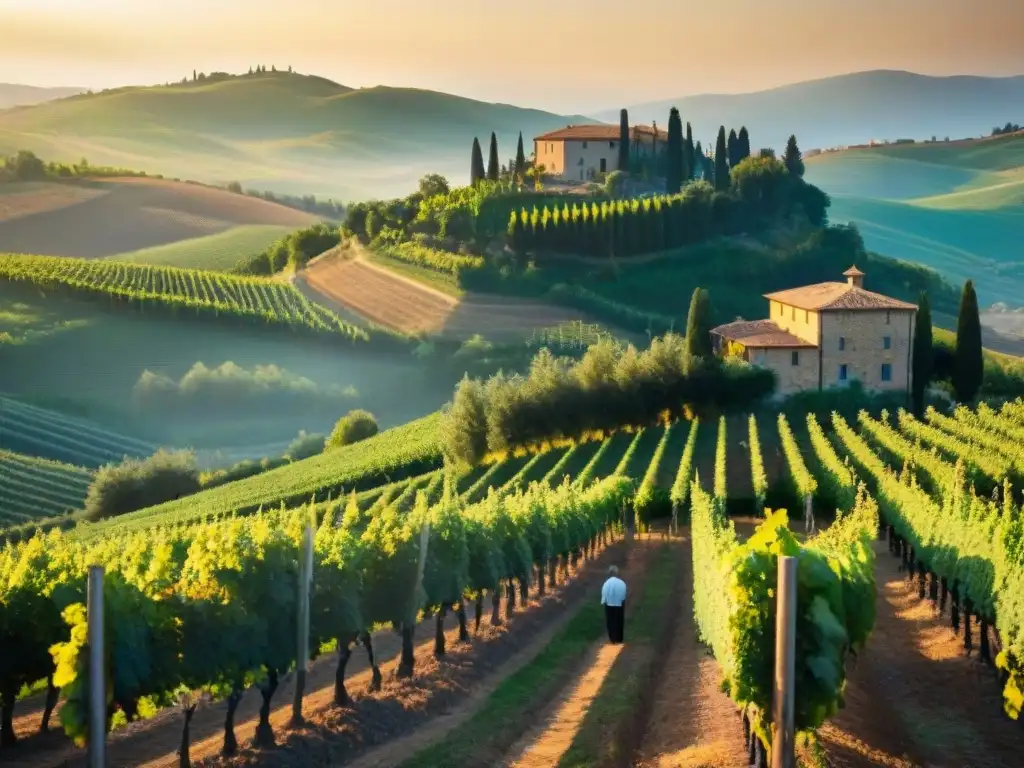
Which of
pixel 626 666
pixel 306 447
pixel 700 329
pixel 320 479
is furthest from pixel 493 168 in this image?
pixel 626 666

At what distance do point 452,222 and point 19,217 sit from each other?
61.2m

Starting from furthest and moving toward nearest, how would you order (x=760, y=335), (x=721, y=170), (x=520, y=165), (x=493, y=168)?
1. (x=520, y=165)
2. (x=493, y=168)
3. (x=721, y=170)
4. (x=760, y=335)

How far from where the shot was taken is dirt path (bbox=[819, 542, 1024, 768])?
14734mm

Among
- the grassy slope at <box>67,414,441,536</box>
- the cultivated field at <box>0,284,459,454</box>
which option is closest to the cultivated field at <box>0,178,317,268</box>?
the cultivated field at <box>0,284,459,454</box>

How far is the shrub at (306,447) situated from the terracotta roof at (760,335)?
867 inches

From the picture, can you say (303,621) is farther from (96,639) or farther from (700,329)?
(700,329)

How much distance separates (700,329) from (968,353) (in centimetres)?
1187

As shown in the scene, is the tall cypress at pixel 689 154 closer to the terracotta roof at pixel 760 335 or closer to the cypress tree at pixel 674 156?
the cypress tree at pixel 674 156

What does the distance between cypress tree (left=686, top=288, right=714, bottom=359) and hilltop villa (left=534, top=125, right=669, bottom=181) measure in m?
57.0

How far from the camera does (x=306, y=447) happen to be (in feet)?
274

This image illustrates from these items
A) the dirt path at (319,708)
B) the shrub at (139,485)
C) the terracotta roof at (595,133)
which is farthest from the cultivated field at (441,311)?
the dirt path at (319,708)

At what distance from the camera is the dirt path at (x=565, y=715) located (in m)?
15.7

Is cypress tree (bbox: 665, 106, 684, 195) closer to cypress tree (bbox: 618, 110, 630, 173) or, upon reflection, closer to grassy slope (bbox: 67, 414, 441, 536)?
cypress tree (bbox: 618, 110, 630, 173)

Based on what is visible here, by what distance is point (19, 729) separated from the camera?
59.5ft
